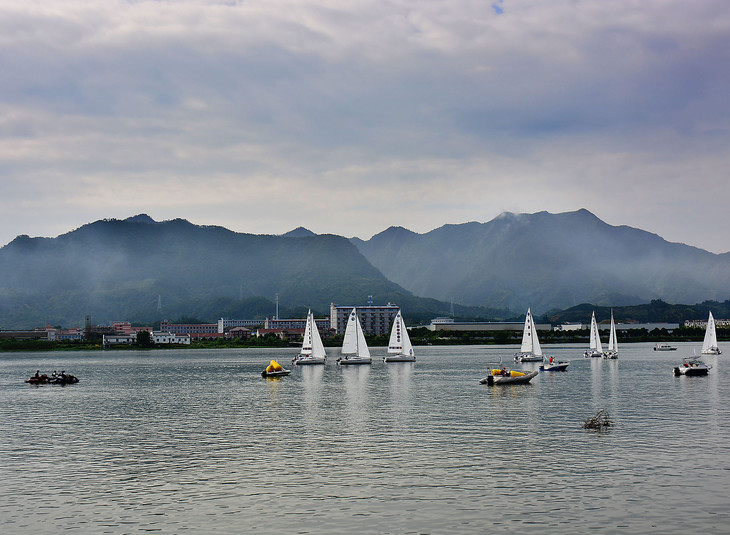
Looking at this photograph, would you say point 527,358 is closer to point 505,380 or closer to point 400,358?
point 400,358

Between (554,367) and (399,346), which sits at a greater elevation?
(399,346)

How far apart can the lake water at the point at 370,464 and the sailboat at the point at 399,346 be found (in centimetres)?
8566

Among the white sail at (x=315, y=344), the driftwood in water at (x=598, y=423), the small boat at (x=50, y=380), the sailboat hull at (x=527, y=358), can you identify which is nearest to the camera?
the driftwood in water at (x=598, y=423)

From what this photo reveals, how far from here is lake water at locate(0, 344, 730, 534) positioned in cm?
3444

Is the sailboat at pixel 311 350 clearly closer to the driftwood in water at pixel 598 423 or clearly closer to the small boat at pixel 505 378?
the small boat at pixel 505 378

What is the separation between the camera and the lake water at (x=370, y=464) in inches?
1356

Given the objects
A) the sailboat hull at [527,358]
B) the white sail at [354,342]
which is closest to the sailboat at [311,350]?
the white sail at [354,342]

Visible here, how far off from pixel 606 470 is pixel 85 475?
32211mm

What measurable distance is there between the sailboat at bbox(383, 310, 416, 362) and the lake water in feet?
281

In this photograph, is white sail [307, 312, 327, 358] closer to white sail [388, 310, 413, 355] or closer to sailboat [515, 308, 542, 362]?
white sail [388, 310, 413, 355]

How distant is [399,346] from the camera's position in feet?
611

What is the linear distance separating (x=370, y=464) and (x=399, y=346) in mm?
139460

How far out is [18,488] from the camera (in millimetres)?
41906

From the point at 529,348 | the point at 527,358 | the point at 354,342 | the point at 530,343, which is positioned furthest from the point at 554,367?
the point at 354,342
